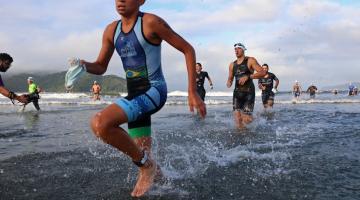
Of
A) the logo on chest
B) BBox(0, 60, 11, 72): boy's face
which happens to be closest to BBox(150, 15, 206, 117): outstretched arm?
the logo on chest

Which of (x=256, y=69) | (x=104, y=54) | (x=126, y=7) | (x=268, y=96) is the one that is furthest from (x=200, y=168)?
(x=268, y=96)

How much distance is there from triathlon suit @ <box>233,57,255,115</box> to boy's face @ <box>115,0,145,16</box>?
21.0ft

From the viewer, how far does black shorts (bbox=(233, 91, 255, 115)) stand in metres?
10.4

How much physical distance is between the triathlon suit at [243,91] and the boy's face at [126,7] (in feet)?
21.0

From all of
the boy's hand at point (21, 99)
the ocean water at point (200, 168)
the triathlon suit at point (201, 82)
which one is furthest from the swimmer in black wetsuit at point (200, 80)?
the boy's hand at point (21, 99)

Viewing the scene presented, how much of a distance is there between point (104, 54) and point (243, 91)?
6.21 meters

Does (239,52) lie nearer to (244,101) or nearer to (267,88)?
(244,101)

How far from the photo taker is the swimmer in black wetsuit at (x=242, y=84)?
10.2 m

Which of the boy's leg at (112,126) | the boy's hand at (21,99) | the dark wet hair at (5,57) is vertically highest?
the dark wet hair at (5,57)

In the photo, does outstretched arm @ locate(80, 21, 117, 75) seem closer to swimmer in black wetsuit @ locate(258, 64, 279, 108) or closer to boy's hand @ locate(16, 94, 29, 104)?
boy's hand @ locate(16, 94, 29, 104)

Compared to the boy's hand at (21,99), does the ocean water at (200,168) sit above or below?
below

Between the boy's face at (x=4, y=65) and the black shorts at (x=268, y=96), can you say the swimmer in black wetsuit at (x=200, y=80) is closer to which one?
the black shorts at (x=268, y=96)

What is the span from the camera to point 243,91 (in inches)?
410

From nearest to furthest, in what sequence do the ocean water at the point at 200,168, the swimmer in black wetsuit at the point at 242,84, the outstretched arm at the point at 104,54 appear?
the ocean water at the point at 200,168 → the outstretched arm at the point at 104,54 → the swimmer in black wetsuit at the point at 242,84
